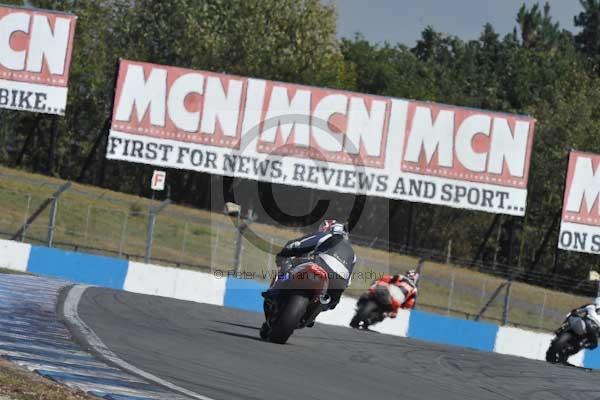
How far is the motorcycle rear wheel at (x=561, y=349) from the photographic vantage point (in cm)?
1972

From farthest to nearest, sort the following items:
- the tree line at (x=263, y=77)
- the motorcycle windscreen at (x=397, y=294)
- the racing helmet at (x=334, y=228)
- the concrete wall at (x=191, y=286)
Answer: the tree line at (x=263, y=77) < the concrete wall at (x=191, y=286) < the motorcycle windscreen at (x=397, y=294) < the racing helmet at (x=334, y=228)

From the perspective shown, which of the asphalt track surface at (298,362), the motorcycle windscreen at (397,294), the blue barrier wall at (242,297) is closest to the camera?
the asphalt track surface at (298,362)

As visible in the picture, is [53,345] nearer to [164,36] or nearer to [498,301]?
[498,301]

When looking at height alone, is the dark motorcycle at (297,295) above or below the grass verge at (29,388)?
above

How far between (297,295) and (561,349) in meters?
8.46

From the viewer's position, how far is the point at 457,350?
17.9 meters

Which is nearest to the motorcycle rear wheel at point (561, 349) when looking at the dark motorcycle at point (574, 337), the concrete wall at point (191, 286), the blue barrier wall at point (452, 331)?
the dark motorcycle at point (574, 337)

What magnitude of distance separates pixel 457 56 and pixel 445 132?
6459 cm

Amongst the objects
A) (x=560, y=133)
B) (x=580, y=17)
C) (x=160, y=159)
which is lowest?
(x=160, y=159)

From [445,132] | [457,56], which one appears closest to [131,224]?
[445,132]

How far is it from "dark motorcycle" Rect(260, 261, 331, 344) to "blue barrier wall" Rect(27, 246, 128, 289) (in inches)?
421

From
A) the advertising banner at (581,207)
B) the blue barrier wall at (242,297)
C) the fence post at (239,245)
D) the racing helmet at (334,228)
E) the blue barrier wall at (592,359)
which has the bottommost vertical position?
the blue barrier wall at (592,359)

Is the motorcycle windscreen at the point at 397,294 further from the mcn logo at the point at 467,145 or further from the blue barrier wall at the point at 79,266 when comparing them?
the mcn logo at the point at 467,145

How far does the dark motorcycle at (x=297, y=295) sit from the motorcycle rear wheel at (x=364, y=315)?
775 cm
